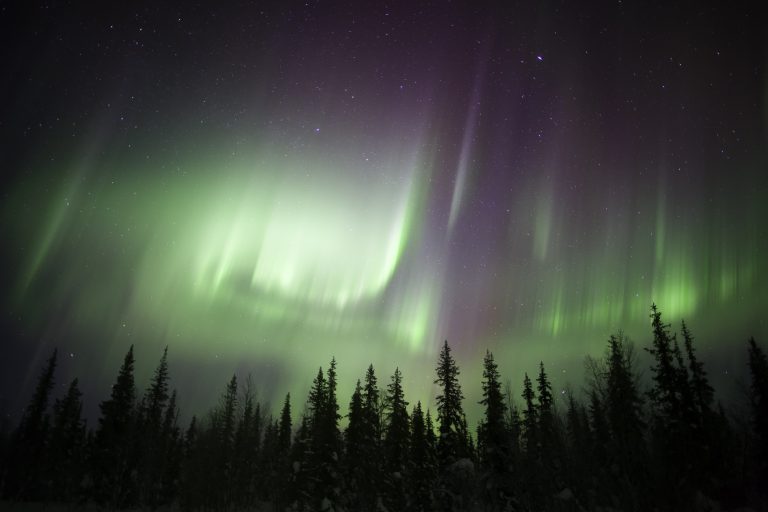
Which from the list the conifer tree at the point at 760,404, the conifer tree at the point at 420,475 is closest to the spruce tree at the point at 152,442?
the conifer tree at the point at 420,475

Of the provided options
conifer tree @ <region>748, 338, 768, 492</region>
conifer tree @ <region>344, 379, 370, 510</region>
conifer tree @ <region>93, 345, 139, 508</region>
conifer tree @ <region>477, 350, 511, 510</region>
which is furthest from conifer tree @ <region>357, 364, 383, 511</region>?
conifer tree @ <region>748, 338, 768, 492</region>

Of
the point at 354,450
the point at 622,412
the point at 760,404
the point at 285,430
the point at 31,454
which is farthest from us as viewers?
the point at 285,430

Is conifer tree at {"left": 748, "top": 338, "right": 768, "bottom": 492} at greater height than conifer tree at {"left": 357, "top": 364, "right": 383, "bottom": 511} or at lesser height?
greater

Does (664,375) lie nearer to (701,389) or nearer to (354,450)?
(701,389)

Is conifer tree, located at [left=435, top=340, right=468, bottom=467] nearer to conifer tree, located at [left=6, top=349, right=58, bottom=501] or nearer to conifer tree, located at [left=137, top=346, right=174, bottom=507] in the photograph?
conifer tree, located at [left=137, top=346, right=174, bottom=507]

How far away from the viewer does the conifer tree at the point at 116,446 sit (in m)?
40.9

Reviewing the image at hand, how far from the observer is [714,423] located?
37625mm

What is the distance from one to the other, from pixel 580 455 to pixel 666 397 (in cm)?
2759

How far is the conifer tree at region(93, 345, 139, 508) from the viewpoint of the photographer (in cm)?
4088

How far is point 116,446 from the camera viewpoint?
43156 millimetres

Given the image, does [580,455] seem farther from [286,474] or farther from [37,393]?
[37,393]

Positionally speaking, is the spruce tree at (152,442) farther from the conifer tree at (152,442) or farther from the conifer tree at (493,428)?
the conifer tree at (493,428)

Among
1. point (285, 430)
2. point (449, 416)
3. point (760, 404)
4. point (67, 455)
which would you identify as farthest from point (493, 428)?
point (67, 455)

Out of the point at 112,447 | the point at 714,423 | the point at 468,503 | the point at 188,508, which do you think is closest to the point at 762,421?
the point at 714,423
